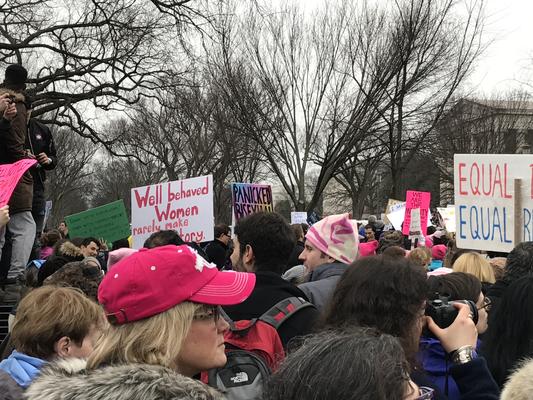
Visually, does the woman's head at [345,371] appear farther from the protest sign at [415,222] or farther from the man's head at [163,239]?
the protest sign at [415,222]

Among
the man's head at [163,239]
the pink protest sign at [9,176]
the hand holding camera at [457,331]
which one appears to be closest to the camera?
the hand holding camera at [457,331]

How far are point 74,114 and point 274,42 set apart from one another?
266 inches

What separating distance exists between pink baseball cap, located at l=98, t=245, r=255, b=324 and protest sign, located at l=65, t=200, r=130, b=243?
668 centimetres

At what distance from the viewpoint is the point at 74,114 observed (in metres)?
21.7

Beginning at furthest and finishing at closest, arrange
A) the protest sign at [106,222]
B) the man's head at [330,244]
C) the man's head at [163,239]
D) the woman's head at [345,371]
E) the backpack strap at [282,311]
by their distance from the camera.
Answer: the protest sign at [106,222], the man's head at [163,239], the man's head at [330,244], the backpack strap at [282,311], the woman's head at [345,371]

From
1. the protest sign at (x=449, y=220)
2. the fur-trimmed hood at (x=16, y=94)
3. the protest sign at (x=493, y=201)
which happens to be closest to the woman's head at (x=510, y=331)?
the protest sign at (x=493, y=201)

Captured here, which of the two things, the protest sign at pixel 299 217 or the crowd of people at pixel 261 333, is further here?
the protest sign at pixel 299 217

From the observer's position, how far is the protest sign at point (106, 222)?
8.91 metres

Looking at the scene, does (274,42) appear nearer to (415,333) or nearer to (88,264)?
(88,264)

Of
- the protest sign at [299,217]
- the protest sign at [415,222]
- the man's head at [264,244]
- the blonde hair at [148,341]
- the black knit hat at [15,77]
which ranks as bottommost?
the protest sign at [299,217]

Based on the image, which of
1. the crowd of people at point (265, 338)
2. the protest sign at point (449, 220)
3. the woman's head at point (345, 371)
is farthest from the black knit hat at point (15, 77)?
the protest sign at point (449, 220)

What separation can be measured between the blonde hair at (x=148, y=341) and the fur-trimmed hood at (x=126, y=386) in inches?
13.2

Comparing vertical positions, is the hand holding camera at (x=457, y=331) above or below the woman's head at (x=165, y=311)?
below

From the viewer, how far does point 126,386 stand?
1638 millimetres
